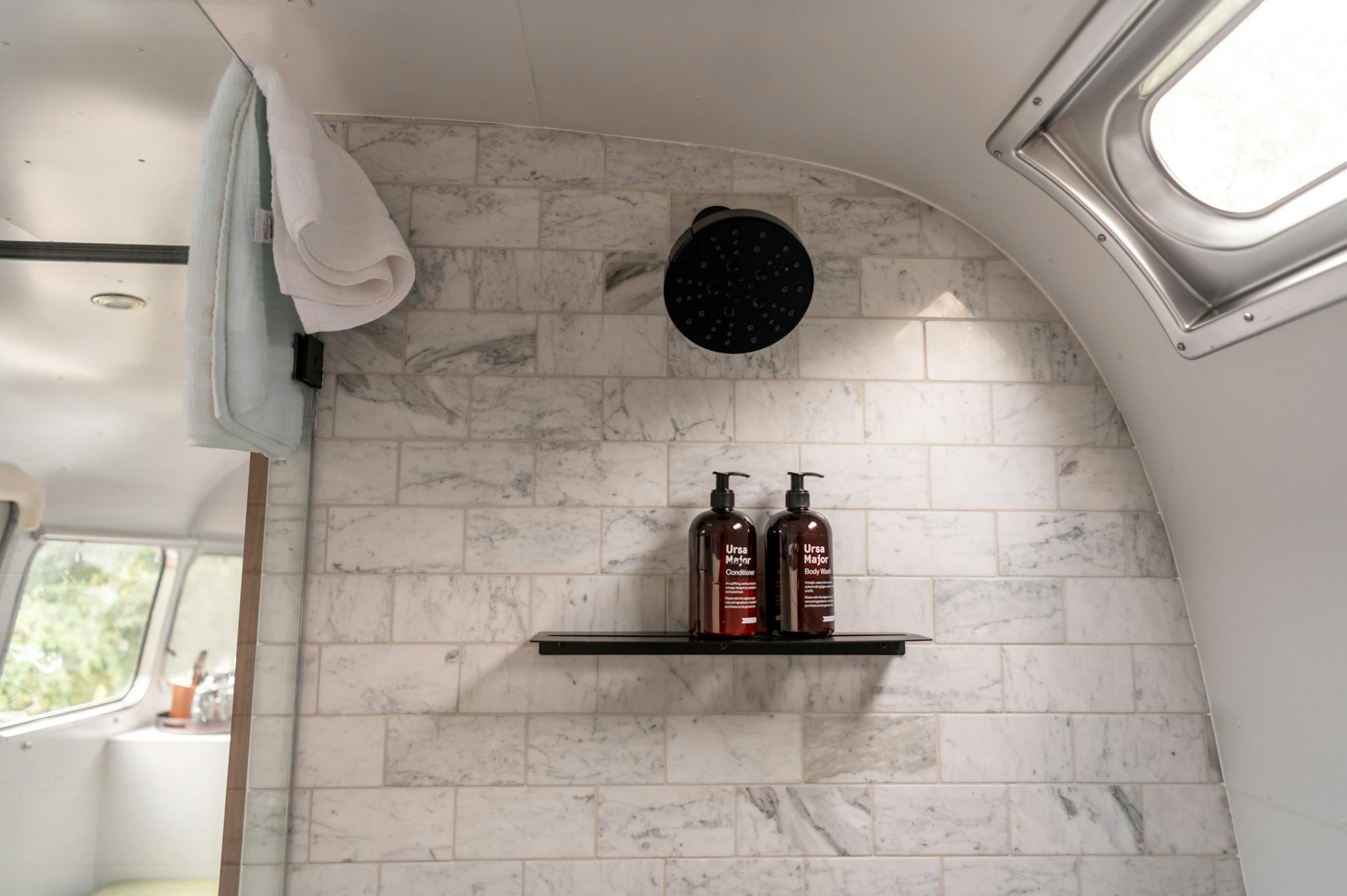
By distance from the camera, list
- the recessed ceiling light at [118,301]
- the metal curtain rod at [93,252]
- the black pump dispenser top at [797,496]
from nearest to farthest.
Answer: the metal curtain rod at [93,252]
the recessed ceiling light at [118,301]
the black pump dispenser top at [797,496]

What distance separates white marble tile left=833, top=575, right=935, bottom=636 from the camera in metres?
1.37

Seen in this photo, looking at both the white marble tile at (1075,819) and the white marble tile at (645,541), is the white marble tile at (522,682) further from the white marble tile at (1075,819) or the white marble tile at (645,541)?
the white marble tile at (1075,819)

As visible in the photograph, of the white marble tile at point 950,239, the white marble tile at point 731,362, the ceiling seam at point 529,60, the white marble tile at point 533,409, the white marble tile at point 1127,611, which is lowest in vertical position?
the white marble tile at point 1127,611

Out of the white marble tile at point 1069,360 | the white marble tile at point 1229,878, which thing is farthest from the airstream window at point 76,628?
the white marble tile at point 1229,878

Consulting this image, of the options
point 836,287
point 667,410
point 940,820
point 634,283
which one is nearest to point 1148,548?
point 940,820

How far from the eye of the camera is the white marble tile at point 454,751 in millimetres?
1300

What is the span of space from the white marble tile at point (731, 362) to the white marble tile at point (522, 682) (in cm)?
51

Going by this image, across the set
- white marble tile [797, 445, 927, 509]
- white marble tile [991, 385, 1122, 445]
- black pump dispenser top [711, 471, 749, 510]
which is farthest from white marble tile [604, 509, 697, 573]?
white marble tile [991, 385, 1122, 445]

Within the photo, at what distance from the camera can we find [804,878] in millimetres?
1301

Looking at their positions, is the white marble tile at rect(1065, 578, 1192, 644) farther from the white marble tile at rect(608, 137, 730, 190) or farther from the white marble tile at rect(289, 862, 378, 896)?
the white marble tile at rect(289, 862, 378, 896)

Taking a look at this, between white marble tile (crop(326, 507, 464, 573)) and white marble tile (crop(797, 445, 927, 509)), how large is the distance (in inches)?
23.3

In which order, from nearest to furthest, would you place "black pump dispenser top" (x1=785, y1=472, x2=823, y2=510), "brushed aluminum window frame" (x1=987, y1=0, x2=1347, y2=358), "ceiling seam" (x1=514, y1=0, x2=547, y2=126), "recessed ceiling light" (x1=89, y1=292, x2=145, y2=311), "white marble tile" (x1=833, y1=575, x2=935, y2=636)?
"recessed ceiling light" (x1=89, y1=292, x2=145, y2=311), "brushed aluminum window frame" (x1=987, y1=0, x2=1347, y2=358), "ceiling seam" (x1=514, y1=0, x2=547, y2=126), "black pump dispenser top" (x1=785, y1=472, x2=823, y2=510), "white marble tile" (x1=833, y1=575, x2=935, y2=636)

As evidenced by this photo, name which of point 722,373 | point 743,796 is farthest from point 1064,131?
point 743,796

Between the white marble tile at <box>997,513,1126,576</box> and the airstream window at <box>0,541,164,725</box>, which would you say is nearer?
the airstream window at <box>0,541,164,725</box>
